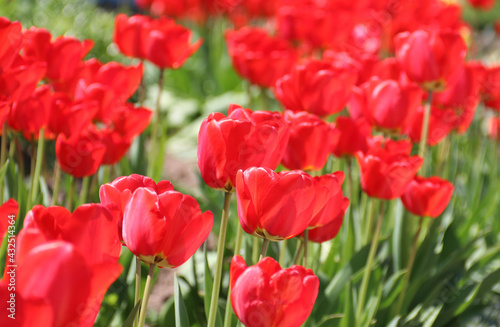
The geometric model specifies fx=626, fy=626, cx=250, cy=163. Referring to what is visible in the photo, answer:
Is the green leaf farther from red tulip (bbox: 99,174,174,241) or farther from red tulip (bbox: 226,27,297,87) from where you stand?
red tulip (bbox: 226,27,297,87)

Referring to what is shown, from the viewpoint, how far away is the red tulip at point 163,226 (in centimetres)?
93

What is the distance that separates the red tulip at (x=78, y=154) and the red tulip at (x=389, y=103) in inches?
30.5

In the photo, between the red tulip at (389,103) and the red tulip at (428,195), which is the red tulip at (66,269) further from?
the red tulip at (389,103)

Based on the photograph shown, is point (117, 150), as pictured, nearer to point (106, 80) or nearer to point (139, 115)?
point (139, 115)

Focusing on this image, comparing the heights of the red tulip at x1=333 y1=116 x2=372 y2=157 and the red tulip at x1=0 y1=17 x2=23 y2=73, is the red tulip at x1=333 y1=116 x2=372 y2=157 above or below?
below

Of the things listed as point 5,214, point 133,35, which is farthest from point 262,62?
point 5,214

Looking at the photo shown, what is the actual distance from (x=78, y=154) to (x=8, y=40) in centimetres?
30

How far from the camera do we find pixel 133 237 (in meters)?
0.94

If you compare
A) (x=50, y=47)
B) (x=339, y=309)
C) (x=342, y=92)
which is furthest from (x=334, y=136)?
(x=50, y=47)

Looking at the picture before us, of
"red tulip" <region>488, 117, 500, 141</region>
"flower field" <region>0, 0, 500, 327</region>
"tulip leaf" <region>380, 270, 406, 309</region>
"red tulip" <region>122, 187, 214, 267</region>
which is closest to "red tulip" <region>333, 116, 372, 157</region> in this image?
"flower field" <region>0, 0, 500, 327</region>

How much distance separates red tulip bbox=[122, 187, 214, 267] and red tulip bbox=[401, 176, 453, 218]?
728 millimetres

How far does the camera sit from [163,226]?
94cm

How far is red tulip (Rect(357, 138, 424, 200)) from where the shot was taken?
1.42 m

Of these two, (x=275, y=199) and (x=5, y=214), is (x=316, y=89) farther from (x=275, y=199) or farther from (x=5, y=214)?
(x=5, y=214)
